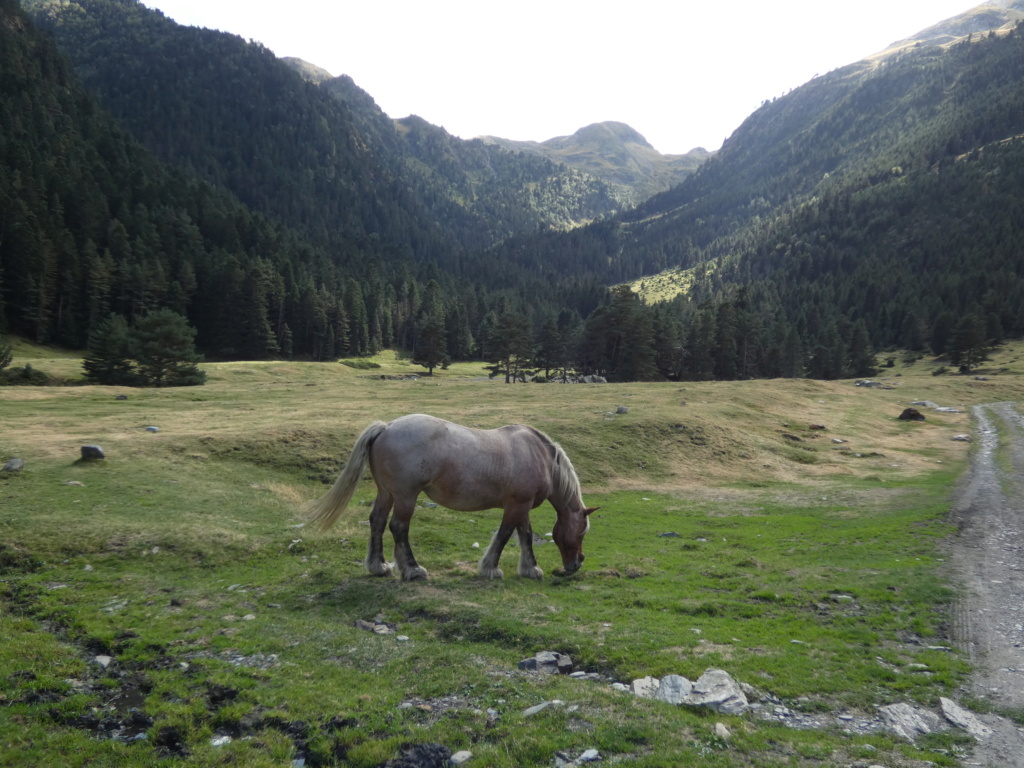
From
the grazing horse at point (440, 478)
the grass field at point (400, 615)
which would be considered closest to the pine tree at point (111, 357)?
the grass field at point (400, 615)

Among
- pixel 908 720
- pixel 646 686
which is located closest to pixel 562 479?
pixel 646 686

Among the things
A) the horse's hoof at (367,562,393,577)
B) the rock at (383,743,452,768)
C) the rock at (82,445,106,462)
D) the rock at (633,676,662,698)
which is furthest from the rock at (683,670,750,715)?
the rock at (82,445,106,462)

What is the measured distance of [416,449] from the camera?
1105cm

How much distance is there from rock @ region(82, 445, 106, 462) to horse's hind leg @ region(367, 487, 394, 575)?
12795mm

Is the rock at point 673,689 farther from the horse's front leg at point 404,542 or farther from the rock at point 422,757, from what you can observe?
the horse's front leg at point 404,542

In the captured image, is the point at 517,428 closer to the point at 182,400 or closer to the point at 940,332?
the point at 182,400

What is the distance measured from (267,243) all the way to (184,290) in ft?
128

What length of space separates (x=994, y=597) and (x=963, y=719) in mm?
6348

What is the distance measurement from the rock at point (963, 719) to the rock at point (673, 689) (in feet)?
10.5

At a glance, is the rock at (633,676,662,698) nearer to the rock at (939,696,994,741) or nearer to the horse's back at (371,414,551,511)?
Result: the rock at (939,696,994,741)

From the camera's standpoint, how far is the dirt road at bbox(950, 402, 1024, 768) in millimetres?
6203

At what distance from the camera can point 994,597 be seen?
35.2 feet

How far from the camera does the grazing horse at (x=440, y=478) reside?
11.1m

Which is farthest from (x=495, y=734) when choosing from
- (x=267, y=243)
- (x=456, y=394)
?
(x=267, y=243)
